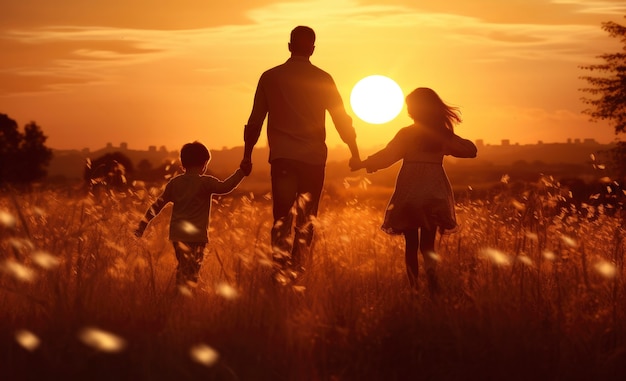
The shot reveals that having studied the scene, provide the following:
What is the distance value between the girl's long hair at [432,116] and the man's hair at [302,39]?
3.48ft

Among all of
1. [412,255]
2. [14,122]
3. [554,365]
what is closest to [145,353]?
[554,365]

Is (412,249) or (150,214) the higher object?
(150,214)

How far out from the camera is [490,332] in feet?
15.8

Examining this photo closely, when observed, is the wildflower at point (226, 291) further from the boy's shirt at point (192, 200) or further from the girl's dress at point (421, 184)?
the girl's dress at point (421, 184)

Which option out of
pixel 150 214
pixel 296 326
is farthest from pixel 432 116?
pixel 296 326

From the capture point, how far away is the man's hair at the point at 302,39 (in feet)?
24.4

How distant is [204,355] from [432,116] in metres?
3.27

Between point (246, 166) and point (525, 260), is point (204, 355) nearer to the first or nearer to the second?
point (525, 260)

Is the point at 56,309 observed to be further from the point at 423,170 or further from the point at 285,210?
the point at 423,170

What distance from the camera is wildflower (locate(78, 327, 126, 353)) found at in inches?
193

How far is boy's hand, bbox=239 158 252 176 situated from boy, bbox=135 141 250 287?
37 millimetres

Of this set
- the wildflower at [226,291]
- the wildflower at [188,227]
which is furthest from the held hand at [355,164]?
the wildflower at [226,291]

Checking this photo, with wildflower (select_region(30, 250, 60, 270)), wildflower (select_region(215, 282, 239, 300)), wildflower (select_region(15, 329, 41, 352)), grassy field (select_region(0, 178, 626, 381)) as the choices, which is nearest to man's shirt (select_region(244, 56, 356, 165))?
grassy field (select_region(0, 178, 626, 381))

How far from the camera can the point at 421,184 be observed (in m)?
7.04
